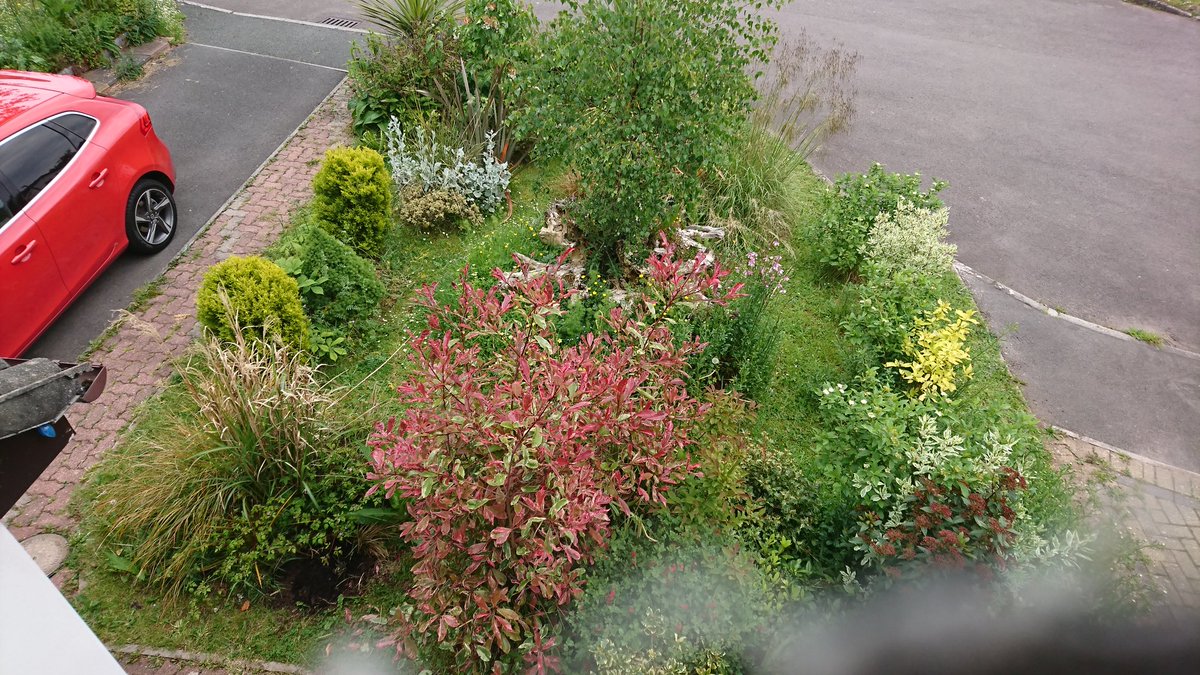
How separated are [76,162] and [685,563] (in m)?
5.83

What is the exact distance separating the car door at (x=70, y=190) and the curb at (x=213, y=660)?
3275 mm

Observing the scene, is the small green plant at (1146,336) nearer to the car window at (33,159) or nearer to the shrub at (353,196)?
the shrub at (353,196)

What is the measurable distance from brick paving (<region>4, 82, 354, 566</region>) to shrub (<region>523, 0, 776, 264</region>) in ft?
10.7

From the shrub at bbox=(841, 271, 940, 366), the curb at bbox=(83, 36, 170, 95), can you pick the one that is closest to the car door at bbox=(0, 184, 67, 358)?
the curb at bbox=(83, 36, 170, 95)

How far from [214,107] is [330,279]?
14.8ft

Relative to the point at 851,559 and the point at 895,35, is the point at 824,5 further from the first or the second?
the point at 851,559

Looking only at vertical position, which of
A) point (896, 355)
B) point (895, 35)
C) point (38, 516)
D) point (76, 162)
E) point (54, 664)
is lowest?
point (38, 516)

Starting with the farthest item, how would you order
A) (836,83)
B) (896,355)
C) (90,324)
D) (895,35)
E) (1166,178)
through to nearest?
(895,35)
(836,83)
(1166,178)
(90,324)
(896,355)

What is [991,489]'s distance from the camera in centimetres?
402

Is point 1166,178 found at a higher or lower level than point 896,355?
higher

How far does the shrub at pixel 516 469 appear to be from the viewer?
126 inches

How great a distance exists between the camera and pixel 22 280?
5.26m

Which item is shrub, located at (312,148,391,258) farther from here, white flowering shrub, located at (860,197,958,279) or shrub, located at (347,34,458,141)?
white flowering shrub, located at (860,197,958,279)

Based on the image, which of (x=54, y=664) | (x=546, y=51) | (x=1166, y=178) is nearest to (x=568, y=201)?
(x=546, y=51)
